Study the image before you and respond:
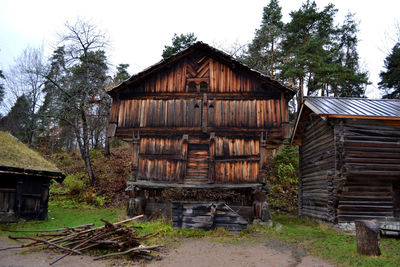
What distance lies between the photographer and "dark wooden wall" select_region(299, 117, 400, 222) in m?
12.5

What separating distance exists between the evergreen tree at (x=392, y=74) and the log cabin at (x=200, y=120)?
1982 centimetres

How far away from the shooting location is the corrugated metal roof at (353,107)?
496 inches

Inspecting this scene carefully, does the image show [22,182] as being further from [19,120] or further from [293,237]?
[19,120]

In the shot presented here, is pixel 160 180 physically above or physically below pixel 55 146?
below

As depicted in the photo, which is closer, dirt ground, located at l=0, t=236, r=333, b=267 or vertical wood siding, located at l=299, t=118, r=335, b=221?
dirt ground, located at l=0, t=236, r=333, b=267

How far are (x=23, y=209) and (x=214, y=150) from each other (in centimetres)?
1007

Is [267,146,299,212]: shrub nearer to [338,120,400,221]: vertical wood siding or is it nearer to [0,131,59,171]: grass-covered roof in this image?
[338,120,400,221]: vertical wood siding

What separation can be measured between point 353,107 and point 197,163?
8.32 metres

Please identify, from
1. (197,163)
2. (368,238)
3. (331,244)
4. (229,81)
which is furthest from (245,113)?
(368,238)

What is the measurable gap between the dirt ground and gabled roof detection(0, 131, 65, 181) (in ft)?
14.2

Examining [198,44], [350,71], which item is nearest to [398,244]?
[198,44]

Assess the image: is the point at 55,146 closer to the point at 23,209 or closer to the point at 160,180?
the point at 23,209

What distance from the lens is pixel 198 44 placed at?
14.5m

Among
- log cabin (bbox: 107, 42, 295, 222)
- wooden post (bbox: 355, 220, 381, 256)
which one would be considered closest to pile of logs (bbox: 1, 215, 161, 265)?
log cabin (bbox: 107, 42, 295, 222)
